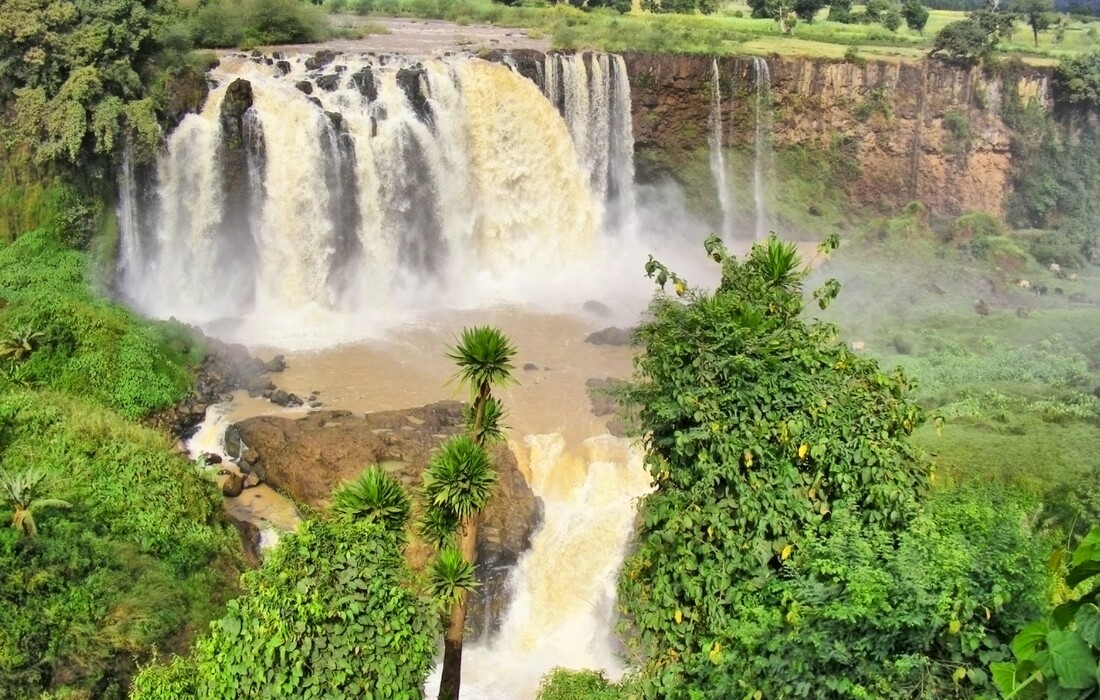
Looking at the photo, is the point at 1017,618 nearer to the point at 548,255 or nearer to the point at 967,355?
the point at 967,355

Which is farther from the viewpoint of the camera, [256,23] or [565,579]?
[256,23]

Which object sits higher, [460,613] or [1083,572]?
[1083,572]

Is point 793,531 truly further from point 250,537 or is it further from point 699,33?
point 699,33

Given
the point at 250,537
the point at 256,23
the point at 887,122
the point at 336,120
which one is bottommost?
the point at 250,537

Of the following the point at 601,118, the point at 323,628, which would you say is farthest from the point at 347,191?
the point at 323,628

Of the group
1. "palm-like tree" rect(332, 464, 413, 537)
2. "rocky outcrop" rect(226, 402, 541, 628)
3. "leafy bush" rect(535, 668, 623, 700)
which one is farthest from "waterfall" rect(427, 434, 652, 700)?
"palm-like tree" rect(332, 464, 413, 537)

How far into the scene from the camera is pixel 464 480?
9.41 m

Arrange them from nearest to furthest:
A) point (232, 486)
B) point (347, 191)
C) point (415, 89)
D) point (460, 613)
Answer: point (460, 613) < point (232, 486) < point (347, 191) < point (415, 89)

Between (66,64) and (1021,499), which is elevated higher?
(66,64)

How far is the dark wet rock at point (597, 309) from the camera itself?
975 inches

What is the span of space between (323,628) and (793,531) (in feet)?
13.2

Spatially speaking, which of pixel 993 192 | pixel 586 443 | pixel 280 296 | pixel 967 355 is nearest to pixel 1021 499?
pixel 586 443

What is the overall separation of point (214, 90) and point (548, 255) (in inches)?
391

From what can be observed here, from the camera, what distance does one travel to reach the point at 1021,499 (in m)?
8.82
